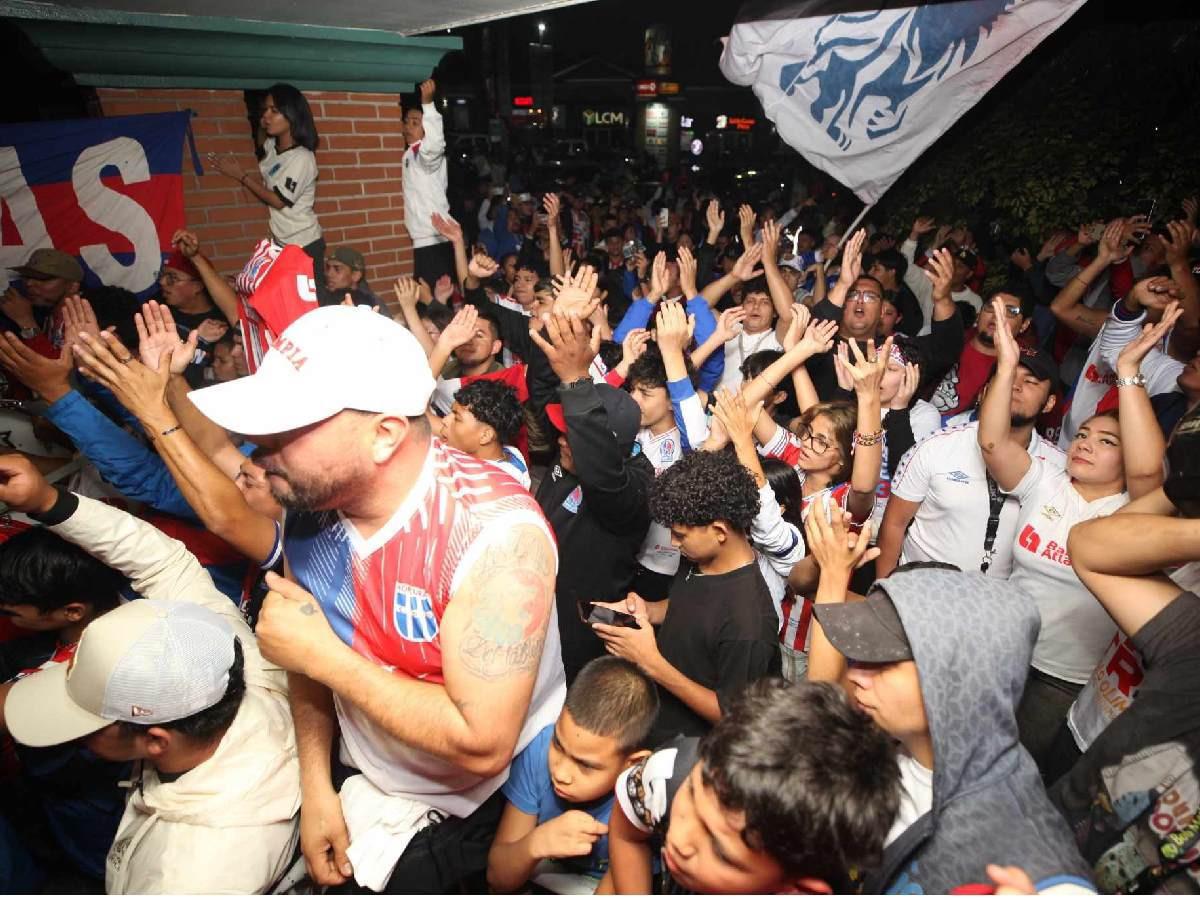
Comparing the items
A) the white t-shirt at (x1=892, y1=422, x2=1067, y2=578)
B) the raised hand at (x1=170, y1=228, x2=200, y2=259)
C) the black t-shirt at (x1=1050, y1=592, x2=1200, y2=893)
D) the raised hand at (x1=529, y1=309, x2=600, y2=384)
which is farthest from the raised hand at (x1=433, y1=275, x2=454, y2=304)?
the black t-shirt at (x1=1050, y1=592, x2=1200, y2=893)

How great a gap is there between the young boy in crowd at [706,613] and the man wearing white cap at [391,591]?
707 mm

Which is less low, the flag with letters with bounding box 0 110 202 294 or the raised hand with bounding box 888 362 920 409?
the flag with letters with bounding box 0 110 202 294

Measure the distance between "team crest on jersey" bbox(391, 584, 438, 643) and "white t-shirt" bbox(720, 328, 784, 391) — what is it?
4.32 m

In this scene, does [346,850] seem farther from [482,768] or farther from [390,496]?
[390,496]

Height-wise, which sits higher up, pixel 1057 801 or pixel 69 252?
pixel 69 252

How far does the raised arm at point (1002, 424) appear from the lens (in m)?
3.17

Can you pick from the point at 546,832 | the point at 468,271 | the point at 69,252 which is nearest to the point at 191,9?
the point at 69,252

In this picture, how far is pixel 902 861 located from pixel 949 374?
463 centimetres

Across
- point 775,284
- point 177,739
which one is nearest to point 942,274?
point 775,284

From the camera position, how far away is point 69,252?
166 inches

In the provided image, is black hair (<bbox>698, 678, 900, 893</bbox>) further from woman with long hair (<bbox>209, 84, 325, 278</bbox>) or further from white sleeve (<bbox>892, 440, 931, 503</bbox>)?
woman with long hair (<bbox>209, 84, 325, 278</bbox>)

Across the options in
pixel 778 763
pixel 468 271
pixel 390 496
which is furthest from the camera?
pixel 468 271

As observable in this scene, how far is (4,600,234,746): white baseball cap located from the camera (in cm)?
190

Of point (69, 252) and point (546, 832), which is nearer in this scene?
point (546, 832)
